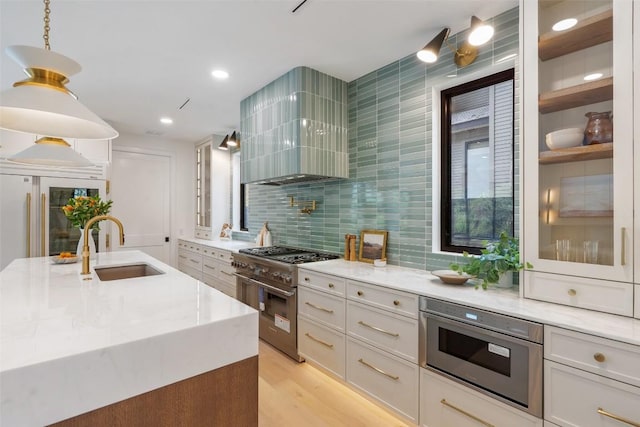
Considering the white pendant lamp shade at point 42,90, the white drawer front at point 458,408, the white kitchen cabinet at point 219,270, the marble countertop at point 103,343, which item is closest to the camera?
the marble countertop at point 103,343

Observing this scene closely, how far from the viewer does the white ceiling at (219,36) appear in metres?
1.92

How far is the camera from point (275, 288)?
9.25 feet

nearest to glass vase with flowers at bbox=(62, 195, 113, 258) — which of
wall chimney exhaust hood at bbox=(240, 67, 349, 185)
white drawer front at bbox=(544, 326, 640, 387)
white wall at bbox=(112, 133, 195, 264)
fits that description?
wall chimney exhaust hood at bbox=(240, 67, 349, 185)

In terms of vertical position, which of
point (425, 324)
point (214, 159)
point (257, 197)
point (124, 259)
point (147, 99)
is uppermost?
point (147, 99)

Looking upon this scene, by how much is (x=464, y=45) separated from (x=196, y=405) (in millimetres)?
2561

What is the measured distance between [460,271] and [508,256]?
0.28 meters

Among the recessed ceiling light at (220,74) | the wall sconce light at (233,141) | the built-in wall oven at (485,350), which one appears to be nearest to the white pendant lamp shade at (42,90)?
the recessed ceiling light at (220,74)

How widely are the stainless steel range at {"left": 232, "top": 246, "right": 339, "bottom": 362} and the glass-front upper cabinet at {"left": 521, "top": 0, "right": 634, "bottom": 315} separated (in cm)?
174

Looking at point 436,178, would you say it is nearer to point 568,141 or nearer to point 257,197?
point 568,141

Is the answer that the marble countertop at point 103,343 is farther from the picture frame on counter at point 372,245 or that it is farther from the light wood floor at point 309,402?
the picture frame on counter at point 372,245

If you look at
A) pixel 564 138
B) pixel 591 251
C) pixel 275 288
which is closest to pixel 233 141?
pixel 275 288

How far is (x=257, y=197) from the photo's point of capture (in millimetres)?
4320

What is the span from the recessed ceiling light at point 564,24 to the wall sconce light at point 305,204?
2.32 metres

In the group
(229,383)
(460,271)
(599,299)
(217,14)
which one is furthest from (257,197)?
(599,299)
